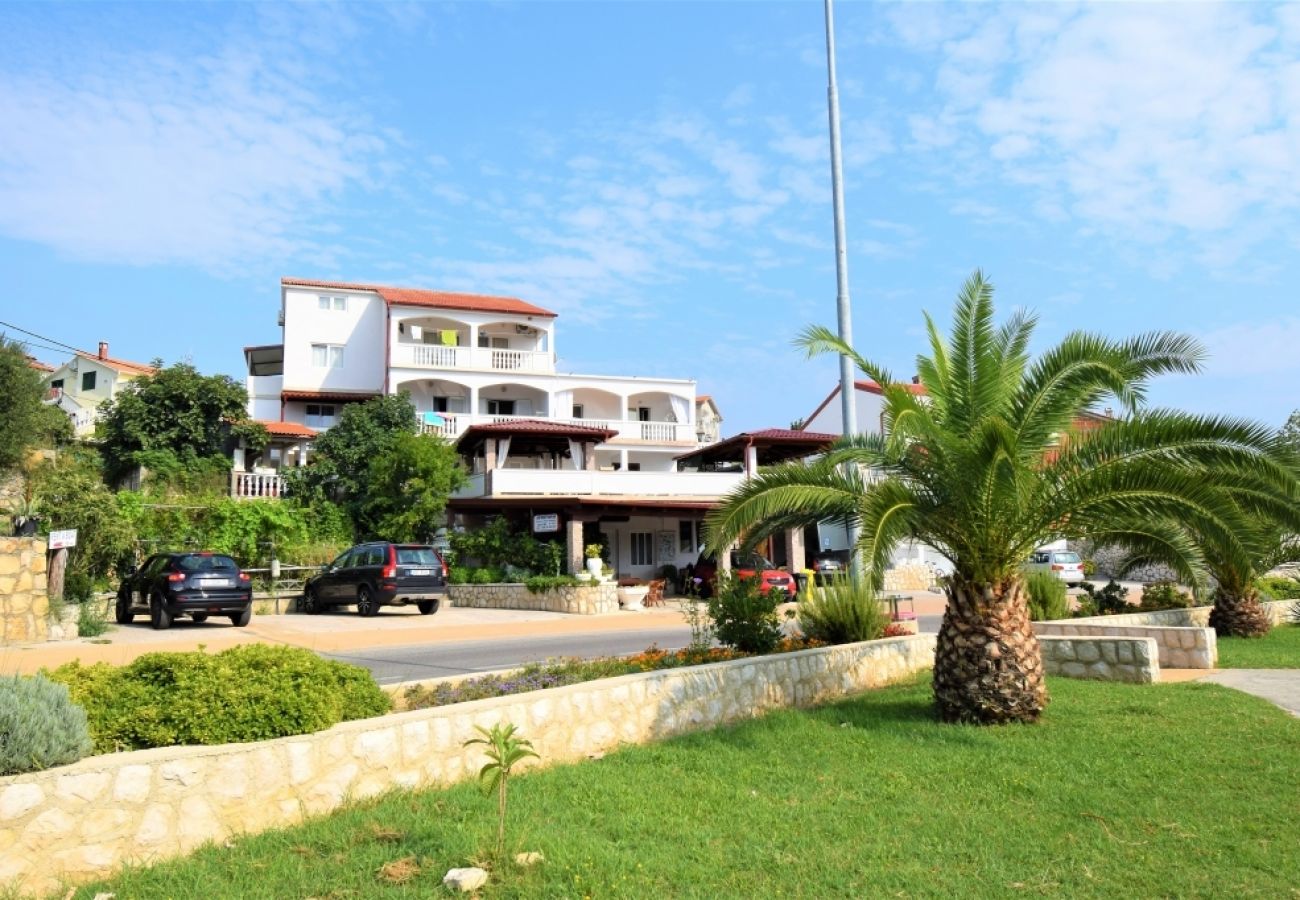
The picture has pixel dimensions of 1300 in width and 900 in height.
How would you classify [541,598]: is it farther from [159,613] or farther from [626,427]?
[626,427]

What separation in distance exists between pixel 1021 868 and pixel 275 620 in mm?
19982

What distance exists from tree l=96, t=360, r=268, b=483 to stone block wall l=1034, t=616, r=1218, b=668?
27621 millimetres

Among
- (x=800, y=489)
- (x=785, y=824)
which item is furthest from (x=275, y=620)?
(x=785, y=824)

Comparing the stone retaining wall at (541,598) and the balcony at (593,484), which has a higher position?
the balcony at (593,484)

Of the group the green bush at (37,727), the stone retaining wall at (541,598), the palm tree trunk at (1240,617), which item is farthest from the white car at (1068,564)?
the green bush at (37,727)

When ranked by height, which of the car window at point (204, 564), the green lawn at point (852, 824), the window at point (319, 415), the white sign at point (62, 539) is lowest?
the green lawn at point (852, 824)

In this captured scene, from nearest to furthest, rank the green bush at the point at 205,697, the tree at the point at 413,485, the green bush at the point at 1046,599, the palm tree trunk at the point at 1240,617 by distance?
the green bush at the point at 205,697 → the green bush at the point at 1046,599 → the palm tree trunk at the point at 1240,617 → the tree at the point at 413,485

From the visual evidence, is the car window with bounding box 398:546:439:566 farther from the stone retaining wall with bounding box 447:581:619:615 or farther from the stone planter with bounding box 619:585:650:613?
the stone planter with bounding box 619:585:650:613

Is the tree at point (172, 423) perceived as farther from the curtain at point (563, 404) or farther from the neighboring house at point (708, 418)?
the neighboring house at point (708, 418)

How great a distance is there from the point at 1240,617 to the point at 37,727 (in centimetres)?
1728

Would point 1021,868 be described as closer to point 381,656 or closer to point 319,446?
point 381,656

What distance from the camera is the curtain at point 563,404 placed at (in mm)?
40625

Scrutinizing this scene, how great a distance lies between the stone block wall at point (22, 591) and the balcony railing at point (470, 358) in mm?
22721

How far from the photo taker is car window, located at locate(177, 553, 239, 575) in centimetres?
1848
